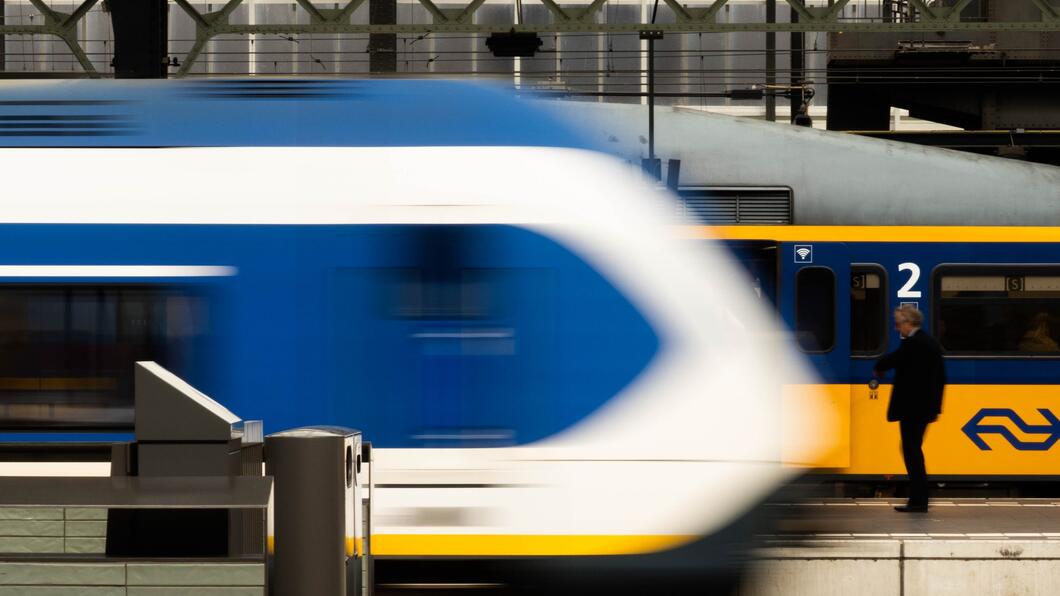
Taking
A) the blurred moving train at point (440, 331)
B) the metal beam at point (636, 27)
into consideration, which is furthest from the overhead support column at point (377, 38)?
the blurred moving train at point (440, 331)

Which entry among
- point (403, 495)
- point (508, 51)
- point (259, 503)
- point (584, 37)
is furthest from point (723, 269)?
point (584, 37)

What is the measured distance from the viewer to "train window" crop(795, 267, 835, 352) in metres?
13.0

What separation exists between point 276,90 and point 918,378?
4965 millimetres

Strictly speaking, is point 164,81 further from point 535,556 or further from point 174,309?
point 535,556

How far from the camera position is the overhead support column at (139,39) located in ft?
44.4

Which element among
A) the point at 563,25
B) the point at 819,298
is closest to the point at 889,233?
the point at 819,298

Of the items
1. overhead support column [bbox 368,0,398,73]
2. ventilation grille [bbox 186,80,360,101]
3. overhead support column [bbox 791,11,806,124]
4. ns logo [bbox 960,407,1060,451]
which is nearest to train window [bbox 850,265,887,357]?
ns logo [bbox 960,407,1060,451]

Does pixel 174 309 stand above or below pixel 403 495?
above

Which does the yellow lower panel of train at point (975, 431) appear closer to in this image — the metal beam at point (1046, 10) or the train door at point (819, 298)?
the train door at point (819, 298)

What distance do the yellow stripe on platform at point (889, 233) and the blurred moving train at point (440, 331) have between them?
5674 millimetres

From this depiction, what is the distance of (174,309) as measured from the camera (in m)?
7.17

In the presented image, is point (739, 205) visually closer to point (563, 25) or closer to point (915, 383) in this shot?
point (563, 25)

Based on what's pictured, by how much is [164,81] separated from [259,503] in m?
3.73

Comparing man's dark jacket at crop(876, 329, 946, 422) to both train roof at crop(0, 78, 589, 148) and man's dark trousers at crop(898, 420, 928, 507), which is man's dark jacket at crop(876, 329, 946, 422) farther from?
train roof at crop(0, 78, 589, 148)
